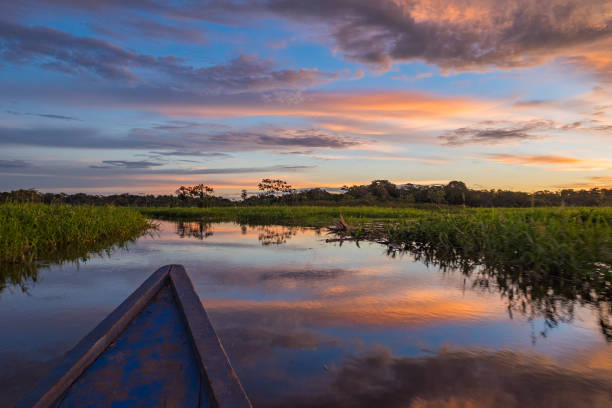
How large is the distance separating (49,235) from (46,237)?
0.11 metres

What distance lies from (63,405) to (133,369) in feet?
1.43

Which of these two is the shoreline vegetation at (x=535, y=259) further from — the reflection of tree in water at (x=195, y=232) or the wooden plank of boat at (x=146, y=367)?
the reflection of tree in water at (x=195, y=232)

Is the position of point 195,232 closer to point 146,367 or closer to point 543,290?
point 543,290

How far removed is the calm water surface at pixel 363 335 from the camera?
9.58 ft

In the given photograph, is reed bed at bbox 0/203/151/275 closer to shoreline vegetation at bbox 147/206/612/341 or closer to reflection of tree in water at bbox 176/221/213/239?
reflection of tree in water at bbox 176/221/213/239

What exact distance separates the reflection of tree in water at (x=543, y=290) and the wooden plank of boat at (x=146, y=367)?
12.5 ft

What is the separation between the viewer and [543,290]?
5961mm

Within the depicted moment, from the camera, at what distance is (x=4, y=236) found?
8023mm

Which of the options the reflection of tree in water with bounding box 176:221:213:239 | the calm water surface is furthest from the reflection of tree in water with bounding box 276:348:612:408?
the reflection of tree in water with bounding box 176:221:213:239

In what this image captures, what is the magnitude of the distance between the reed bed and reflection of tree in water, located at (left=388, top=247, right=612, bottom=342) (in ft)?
28.9

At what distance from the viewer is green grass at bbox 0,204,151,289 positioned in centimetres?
785

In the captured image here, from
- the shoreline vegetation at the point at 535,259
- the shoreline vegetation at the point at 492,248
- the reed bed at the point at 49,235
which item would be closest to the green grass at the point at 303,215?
the shoreline vegetation at the point at 492,248

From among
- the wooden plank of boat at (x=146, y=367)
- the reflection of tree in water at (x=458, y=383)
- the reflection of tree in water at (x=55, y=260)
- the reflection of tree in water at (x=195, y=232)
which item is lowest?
the reflection of tree in water at (x=458, y=383)

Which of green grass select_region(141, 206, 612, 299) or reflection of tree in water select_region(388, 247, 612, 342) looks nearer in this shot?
reflection of tree in water select_region(388, 247, 612, 342)
